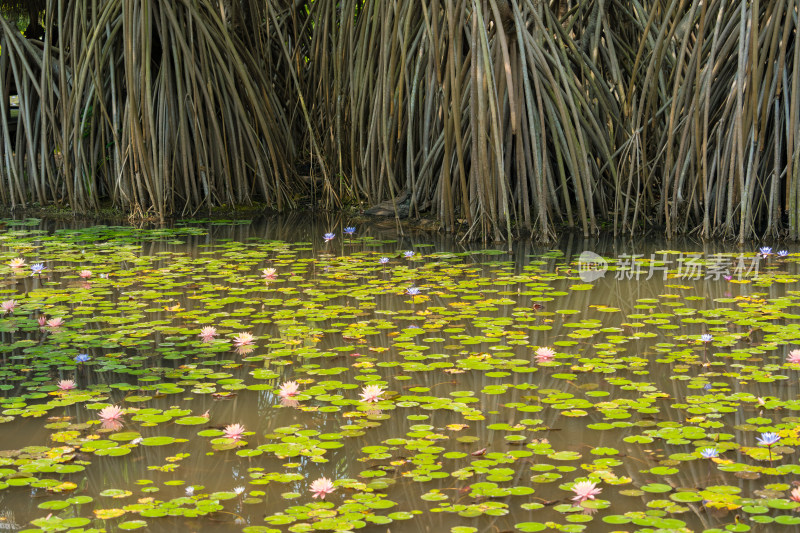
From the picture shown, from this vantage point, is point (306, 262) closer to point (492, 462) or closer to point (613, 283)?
point (613, 283)

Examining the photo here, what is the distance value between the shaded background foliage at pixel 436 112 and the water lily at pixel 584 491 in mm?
2852

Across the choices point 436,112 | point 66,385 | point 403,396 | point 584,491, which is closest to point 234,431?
point 403,396

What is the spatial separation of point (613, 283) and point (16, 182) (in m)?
4.49

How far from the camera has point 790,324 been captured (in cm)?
307

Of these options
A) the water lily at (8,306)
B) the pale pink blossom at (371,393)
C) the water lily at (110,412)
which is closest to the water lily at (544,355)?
the pale pink blossom at (371,393)

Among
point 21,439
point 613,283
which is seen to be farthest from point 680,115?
point 21,439

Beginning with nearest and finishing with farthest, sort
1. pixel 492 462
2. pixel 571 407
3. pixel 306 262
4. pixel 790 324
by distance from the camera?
pixel 492 462 < pixel 571 407 < pixel 790 324 < pixel 306 262

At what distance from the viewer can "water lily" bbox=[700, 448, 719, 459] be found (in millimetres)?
1996

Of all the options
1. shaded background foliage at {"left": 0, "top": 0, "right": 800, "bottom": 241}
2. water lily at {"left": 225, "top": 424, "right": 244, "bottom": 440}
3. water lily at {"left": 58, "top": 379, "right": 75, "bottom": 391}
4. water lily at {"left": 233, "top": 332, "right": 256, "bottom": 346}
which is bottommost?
water lily at {"left": 225, "top": 424, "right": 244, "bottom": 440}

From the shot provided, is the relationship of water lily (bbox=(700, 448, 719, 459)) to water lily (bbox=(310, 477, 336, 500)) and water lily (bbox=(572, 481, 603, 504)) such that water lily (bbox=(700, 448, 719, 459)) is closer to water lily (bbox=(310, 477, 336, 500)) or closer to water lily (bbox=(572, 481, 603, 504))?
water lily (bbox=(572, 481, 603, 504))

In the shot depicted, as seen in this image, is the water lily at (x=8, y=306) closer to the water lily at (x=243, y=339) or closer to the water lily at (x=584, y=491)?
the water lily at (x=243, y=339)

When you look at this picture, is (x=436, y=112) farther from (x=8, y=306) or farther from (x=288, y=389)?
(x=288, y=389)

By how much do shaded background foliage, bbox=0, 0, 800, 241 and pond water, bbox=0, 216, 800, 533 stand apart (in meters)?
0.87

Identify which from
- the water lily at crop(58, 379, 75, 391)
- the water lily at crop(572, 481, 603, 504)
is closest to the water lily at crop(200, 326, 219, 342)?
the water lily at crop(58, 379, 75, 391)
